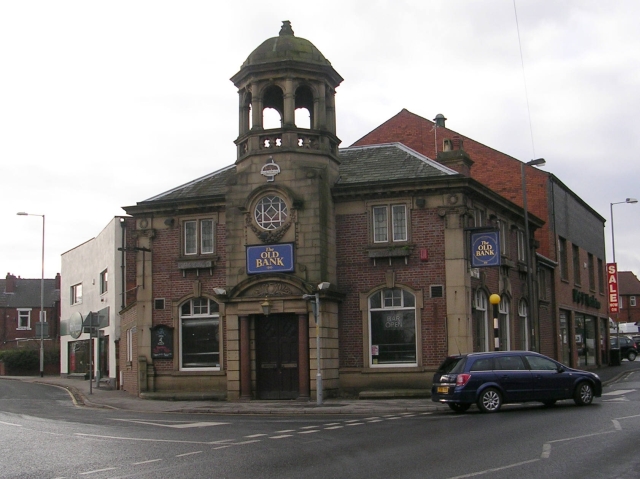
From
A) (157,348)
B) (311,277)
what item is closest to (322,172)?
(311,277)

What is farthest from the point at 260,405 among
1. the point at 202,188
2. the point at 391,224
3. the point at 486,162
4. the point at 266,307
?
the point at 486,162

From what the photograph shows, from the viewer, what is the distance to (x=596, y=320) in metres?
50.7

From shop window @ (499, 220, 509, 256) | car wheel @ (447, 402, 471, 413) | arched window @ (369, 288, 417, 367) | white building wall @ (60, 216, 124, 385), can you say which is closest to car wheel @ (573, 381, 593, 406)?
car wheel @ (447, 402, 471, 413)

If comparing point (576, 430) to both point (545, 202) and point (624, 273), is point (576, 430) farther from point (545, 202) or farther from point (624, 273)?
point (624, 273)

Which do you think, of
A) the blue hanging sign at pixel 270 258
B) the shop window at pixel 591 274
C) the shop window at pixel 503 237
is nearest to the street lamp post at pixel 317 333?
the blue hanging sign at pixel 270 258

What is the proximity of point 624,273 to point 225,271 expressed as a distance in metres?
92.8

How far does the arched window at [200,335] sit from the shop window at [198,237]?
1.71 meters

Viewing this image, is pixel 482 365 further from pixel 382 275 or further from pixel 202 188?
pixel 202 188

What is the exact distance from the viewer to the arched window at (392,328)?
27.6 metres

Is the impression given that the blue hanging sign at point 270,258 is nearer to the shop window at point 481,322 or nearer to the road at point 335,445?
the shop window at point 481,322

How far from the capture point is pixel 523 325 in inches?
1371

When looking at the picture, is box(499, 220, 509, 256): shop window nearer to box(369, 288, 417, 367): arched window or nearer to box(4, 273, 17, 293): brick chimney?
box(369, 288, 417, 367): arched window

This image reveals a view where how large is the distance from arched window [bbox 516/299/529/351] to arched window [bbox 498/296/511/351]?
5.32 feet

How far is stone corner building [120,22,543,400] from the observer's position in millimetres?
27203
